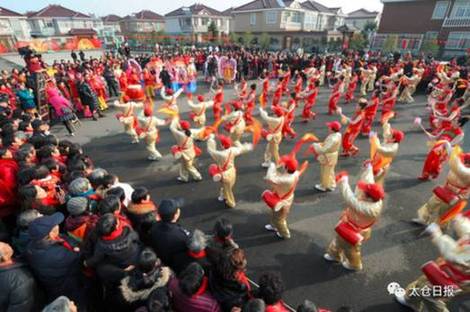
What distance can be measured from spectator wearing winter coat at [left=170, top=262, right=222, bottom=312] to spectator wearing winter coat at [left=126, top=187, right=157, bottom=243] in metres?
1.21

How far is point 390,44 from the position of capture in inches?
1035

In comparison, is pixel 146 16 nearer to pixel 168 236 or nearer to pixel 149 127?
pixel 149 127

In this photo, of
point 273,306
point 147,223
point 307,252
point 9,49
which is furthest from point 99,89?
point 9,49

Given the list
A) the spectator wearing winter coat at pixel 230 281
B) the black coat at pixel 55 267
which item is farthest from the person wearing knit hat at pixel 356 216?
the black coat at pixel 55 267

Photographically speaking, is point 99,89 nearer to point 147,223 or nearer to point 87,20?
point 147,223

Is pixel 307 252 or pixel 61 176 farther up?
pixel 61 176

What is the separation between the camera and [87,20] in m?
43.7

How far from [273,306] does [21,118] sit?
7648mm

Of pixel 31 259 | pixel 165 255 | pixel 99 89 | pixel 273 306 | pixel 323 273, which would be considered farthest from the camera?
pixel 99 89

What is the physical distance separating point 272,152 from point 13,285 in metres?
5.69

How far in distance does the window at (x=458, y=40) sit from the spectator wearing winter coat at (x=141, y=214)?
3092cm

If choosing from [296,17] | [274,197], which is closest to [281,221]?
[274,197]

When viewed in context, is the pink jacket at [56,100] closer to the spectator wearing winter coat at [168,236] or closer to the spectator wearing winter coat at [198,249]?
the spectator wearing winter coat at [168,236]

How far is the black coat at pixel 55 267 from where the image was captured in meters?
2.44
